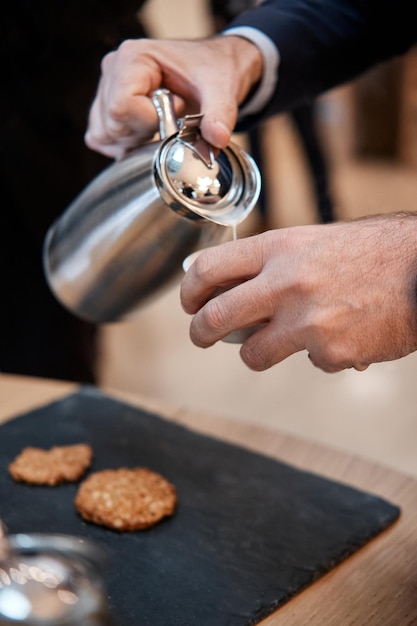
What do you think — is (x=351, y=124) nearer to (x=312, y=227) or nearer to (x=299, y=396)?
(x=299, y=396)

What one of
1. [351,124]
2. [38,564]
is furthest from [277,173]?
[38,564]

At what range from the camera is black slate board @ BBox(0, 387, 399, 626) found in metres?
0.75

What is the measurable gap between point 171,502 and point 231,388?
1262mm

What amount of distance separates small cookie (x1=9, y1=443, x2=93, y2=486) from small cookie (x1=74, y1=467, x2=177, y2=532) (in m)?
0.03

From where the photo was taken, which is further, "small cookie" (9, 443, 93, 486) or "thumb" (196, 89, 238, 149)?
"small cookie" (9, 443, 93, 486)

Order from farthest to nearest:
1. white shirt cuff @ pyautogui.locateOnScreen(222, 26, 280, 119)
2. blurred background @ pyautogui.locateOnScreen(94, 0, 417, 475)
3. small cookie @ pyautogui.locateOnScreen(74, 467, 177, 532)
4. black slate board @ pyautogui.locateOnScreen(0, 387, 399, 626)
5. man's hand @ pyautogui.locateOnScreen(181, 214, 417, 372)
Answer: blurred background @ pyautogui.locateOnScreen(94, 0, 417, 475) < white shirt cuff @ pyautogui.locateOnScreen(222, 26, 280, 119) < small cookie @ pyautogui.locateOnScreen(74, 467, 177, 532) < black slate board @ pyautogui.locateOnScreen(0, 387, 399, 626) < man's hand @ pyautogui.locateOnScreen(181, 214, 417, 372)

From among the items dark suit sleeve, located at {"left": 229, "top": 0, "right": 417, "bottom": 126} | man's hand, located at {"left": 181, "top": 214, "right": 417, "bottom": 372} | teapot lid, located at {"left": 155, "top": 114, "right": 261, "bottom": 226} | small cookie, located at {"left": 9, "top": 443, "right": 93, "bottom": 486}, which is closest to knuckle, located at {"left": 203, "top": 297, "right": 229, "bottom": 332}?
man's hand, located at {"left": 181, "top": 214, "right": 417, "bottom": 372}

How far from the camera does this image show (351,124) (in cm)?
407

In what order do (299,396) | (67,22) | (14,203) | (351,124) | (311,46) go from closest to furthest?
(311,46)
(67,22)
(14,203)
(299,396)
(351,124)

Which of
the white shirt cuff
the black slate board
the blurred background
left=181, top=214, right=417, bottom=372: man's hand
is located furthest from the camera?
the blurred background

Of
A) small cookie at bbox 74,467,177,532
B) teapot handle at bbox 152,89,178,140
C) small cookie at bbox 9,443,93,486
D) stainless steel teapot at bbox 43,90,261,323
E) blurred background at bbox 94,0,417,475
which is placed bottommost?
blurred background at bbox 94,0,417,475

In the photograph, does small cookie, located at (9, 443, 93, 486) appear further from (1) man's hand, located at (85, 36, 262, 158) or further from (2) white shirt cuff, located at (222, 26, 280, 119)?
(2) white shirt cuff, located at (222, 26, 280, 119)

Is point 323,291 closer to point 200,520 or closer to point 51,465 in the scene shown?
point 200,520

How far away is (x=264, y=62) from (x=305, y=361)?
133 cm
